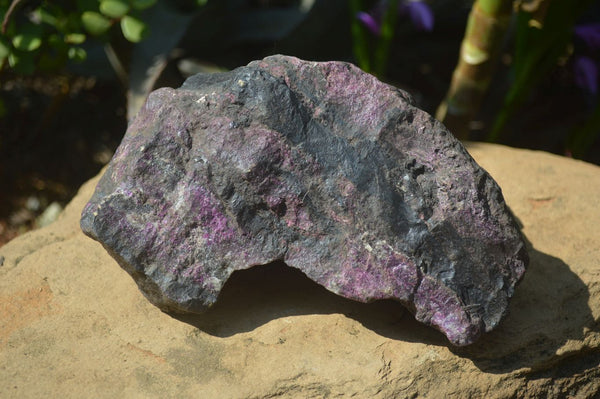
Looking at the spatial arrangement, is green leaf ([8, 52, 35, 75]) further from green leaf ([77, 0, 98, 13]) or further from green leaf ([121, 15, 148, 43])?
green leaf ([121, 15, 148, 43])

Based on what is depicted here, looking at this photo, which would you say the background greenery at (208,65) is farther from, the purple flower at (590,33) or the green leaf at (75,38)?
the purple flower at (590,33)

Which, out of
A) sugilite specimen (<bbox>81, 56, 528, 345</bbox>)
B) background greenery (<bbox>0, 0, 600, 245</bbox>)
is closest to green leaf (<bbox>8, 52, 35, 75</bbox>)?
background greenery (<bbox>0, 0, 600, 245</bbox>)

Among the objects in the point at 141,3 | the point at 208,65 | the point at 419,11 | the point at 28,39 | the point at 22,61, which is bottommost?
the point at 208,65

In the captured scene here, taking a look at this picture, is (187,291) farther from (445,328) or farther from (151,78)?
(151,78)

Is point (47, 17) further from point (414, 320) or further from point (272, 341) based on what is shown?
point (414, 320)

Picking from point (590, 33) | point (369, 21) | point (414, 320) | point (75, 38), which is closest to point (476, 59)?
point (369, 21)

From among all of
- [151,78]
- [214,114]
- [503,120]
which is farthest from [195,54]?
[214,114]
